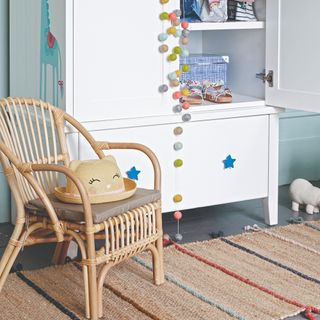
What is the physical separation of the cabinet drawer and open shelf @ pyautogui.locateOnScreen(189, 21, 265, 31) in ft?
1.25

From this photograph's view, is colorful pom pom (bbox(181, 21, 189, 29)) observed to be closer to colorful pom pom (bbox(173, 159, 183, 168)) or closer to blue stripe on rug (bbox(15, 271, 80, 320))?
colorful pom pom (bbox(173, 159, 183, 168))

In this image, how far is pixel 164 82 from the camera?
3080 millimetres

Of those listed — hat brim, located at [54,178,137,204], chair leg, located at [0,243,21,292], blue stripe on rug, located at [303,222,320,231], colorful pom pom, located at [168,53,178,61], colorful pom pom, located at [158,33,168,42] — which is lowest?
blue stripe on rug, located at [303,222,320,231]

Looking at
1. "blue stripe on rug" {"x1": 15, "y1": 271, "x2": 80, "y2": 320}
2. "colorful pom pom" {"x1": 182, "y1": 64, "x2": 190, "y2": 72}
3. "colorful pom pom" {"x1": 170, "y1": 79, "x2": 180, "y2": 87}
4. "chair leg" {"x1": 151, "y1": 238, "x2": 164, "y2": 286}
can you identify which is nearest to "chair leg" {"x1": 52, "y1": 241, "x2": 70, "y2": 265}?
"blue stripe on rug" {"x1": 15, "y1": 271, "x2": 80, "y2": 320}

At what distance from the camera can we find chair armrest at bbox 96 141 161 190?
264 centimetres

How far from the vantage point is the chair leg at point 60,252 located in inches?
112

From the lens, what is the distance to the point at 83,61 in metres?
2.86

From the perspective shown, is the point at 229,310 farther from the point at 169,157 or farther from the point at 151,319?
the point at 169,157

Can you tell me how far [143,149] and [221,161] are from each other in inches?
27.8

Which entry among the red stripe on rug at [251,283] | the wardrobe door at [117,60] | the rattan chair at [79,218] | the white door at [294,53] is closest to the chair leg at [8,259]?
the rattan chair at [79,218]

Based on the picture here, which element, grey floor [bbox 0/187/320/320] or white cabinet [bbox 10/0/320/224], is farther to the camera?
grey floor [bbox 0/187/320/320]

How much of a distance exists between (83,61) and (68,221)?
27.8 inches

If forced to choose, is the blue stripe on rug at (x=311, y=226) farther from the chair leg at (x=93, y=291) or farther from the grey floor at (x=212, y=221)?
the chair leg at (x=93, y=291)

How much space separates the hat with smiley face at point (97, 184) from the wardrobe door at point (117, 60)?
409 mm
